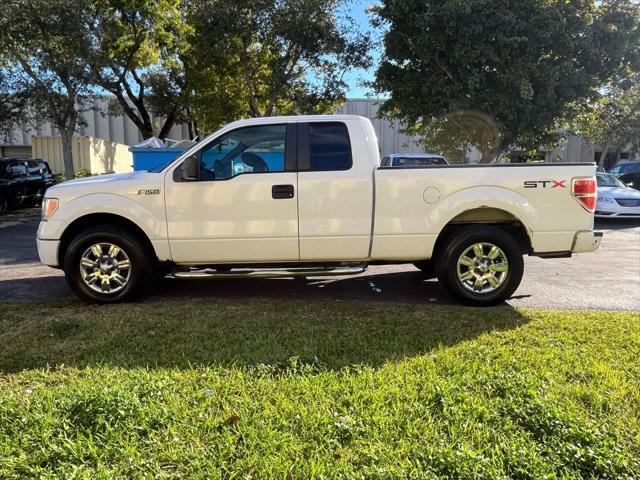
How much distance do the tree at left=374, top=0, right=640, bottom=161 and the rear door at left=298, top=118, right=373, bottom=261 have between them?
10767 millimetres

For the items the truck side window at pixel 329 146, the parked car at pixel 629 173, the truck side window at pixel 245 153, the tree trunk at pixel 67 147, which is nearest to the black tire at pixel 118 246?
the truck side window at pixel 245 153

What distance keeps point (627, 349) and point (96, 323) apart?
4688 mm

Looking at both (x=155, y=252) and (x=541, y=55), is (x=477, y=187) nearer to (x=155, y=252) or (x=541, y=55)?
(x=155, y=252)

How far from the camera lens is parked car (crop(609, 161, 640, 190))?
65.9ft

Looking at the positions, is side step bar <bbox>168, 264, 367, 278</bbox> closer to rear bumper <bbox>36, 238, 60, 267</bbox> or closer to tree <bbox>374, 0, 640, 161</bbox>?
rear bumper <bbox>36, 238, 60, 267</bbox>

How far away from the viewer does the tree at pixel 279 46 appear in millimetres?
15555

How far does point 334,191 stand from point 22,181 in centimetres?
1518

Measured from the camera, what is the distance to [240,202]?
5.20 meters

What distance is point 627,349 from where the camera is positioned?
401 cm

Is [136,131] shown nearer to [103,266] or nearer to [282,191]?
[103,266]

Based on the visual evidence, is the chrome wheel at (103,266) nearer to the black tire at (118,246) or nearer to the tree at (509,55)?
the black tire at (118,246)

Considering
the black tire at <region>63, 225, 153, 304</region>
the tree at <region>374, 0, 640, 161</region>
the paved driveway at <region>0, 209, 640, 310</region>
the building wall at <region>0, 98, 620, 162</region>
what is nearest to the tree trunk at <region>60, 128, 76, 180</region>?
the paved driveway at <region>0, 209, 640, 310</region>

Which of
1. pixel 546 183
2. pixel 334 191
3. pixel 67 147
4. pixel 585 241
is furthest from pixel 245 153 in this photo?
pixel 67 147

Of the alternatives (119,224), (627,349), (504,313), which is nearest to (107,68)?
(119,224)
